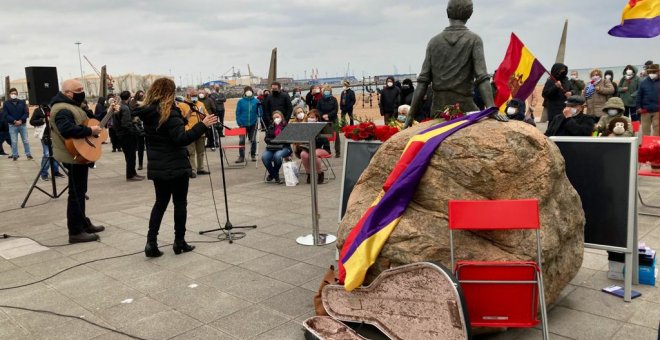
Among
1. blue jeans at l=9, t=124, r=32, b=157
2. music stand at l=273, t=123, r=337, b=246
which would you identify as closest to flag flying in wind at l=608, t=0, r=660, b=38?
music stand at l=273, t=123, r=337, b=246

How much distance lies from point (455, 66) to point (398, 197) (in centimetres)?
204

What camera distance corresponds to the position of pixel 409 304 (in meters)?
3.32

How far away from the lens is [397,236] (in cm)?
372

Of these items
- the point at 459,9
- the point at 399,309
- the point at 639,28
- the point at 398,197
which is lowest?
the point at 399,309

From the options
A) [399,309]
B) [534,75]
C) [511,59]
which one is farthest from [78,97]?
[534,75]

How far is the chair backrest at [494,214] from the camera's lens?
10.7ft

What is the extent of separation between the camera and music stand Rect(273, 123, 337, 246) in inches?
241

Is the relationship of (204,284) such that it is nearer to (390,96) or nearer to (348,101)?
(390,96)

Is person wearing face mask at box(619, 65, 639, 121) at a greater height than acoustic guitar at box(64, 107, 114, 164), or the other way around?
person wearing face mask at box(619, 65, 639, 121)

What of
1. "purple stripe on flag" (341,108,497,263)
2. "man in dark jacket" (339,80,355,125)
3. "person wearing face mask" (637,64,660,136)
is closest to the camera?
"purple stripe on flag" (341,108,497,263)

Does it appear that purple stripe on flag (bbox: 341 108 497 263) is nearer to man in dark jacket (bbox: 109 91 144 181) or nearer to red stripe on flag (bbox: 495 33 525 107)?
red stripe on flag (bbox: 495 33 525 107)

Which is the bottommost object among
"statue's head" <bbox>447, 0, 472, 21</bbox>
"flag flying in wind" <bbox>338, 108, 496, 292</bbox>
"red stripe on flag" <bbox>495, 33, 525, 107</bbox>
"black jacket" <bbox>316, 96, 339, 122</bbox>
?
"flag flying in wind" <bbox>338, 108, 496, 292</bbox>

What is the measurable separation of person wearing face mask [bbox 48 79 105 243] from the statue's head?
14.8 ft

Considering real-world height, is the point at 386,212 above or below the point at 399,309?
above
